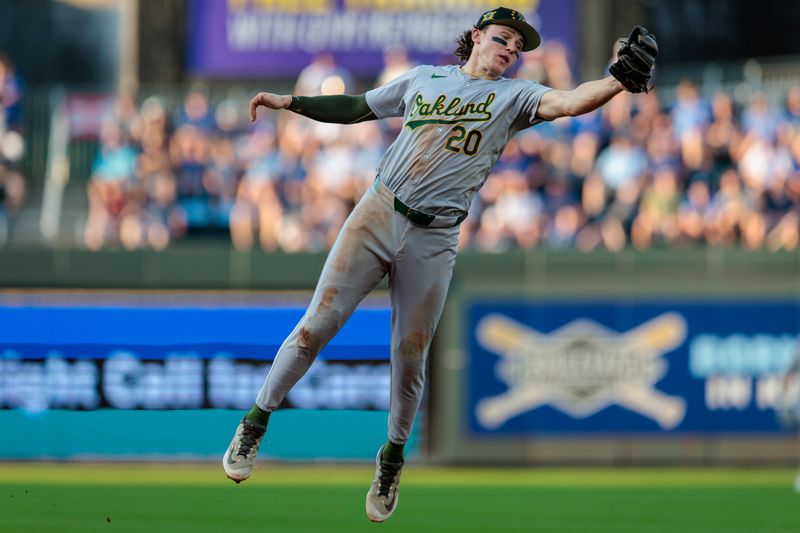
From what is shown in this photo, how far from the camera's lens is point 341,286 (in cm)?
844

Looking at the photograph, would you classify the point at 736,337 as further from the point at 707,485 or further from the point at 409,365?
the point at 409,365

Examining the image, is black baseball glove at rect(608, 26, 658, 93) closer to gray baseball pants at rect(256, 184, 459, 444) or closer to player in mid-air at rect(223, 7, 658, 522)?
player in mid-air at rect(223, 7, 658, 522)

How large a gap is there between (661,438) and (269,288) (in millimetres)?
4829

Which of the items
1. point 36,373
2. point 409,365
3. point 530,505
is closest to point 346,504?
point 530,505

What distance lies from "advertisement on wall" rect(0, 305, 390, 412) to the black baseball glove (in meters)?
8.98

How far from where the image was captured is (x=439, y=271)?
8484 millimetres

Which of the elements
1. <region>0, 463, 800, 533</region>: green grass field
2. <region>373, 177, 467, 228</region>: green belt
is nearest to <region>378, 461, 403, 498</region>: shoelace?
<region>0, 463, 800, 533</region>: green grass field

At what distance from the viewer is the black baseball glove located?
7.45 meters

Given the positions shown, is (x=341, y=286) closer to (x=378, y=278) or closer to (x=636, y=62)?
(x=378, y=278)

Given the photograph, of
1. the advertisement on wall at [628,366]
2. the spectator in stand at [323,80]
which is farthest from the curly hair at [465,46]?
the spectator in stand at [323,80]

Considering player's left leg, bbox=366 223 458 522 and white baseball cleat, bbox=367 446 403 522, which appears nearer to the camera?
player's left leg, bbox=366 223 458 522

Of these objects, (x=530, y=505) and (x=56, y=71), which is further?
(x=56, y=71)

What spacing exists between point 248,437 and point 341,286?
42.1 inches

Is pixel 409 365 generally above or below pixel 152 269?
above
